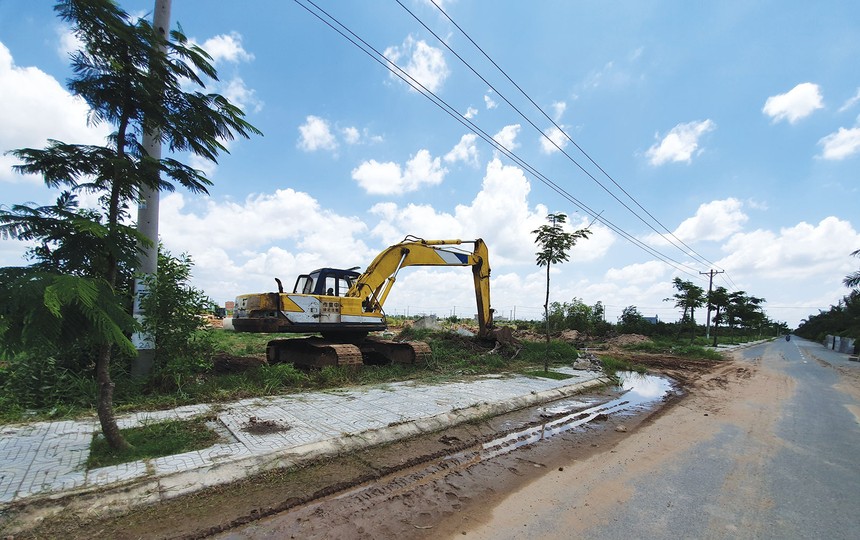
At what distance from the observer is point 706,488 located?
4.28m

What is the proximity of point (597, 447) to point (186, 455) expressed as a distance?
4898mm

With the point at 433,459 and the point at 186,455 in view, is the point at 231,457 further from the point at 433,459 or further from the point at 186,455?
the point at 433,459

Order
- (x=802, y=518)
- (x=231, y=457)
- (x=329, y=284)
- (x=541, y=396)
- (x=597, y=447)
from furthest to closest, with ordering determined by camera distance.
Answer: (x=329, y=284) → (x=541, y=396) → (x=597, y=447) → (x=231, y=457) → (x=802, y=518)

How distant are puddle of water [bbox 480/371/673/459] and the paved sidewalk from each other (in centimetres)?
82

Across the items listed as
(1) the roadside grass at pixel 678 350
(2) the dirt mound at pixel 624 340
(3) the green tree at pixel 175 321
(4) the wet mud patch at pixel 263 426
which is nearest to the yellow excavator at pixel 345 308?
(3) the green tree at pixel 175 321

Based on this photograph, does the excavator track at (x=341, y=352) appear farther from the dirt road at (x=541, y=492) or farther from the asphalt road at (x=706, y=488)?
the asphalt road at (x=706, y=488)

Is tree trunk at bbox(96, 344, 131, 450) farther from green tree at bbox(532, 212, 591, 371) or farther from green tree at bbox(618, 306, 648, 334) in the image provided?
green tree at bbox(618, 306, 648, 334)

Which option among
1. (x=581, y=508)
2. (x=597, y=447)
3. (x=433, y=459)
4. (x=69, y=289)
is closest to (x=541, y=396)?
(x=597, y=447)

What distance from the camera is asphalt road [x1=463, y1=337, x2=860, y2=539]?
11.3 feet

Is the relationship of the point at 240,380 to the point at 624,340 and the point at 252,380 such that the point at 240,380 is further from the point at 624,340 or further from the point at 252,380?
the point at 624,340

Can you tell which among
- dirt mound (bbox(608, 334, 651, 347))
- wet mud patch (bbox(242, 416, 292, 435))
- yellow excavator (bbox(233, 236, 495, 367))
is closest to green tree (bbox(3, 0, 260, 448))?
wet mud patch (bbox(242, 416, 292, 435))

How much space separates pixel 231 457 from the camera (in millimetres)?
4246

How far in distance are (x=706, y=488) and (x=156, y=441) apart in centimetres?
578

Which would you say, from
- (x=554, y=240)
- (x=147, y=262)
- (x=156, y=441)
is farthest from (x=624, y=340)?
(x=156, y=441)
